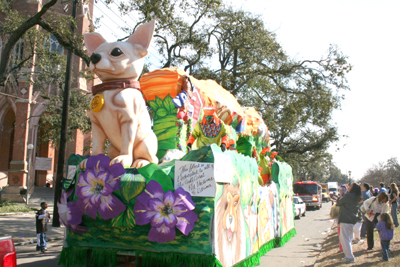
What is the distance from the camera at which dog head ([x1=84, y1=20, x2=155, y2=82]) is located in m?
5.43

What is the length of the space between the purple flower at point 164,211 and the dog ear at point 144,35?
2373 millimetres

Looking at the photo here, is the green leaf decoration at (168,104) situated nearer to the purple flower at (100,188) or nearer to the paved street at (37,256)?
the purple flower at (100,188)

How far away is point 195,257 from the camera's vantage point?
4477mm

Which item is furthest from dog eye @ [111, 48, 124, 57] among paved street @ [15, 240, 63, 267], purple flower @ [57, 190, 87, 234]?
paved street @ [15, 240, 63, 267]

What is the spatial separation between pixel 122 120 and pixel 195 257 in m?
2.23

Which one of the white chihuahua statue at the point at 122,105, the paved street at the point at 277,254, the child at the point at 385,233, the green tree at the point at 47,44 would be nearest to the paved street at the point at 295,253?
the paved street at the point at 277,254

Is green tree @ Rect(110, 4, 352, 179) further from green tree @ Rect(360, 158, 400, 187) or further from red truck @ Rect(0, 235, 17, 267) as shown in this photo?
green tree @ Rect(360, 158, 400, 187)

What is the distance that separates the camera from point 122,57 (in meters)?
5.49

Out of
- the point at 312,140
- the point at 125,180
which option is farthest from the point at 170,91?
the point at 312,140

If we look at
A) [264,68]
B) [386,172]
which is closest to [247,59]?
[264,68]

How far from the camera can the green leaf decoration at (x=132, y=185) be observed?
466cm

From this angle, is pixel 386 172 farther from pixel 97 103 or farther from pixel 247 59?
pixel 97 103

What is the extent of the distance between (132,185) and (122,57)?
206 cm

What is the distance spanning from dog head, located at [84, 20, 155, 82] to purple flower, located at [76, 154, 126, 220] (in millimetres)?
1385
